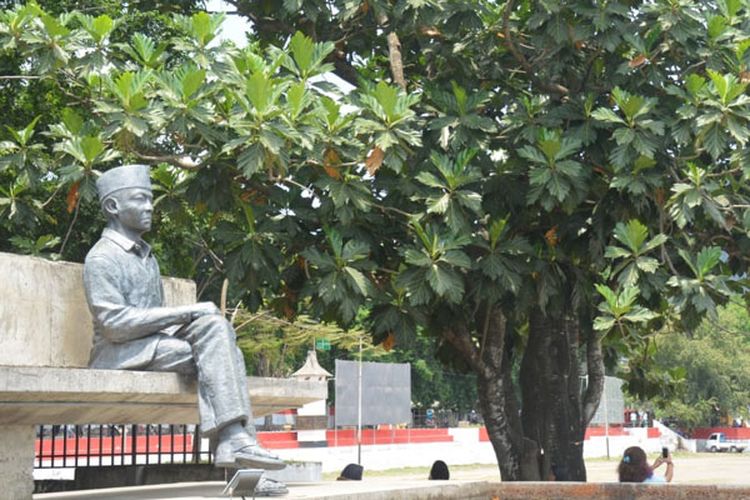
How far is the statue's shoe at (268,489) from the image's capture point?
6609 mm

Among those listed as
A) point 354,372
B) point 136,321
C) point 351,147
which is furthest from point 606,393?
point 136,321

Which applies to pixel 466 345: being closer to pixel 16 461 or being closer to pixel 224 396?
pixel 224 396

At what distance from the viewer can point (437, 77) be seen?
11.8 metres

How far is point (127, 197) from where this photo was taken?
6.71 m

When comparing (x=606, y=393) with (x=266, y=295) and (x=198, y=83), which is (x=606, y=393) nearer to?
(x=266, y=295)

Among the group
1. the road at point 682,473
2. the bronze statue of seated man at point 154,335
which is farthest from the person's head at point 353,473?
the road at point 682,473

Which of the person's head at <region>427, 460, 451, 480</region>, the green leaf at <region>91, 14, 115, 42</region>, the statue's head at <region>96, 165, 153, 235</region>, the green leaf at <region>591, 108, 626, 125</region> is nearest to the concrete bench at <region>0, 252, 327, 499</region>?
the statue's head at <region>96, 165, 153, 235</region>

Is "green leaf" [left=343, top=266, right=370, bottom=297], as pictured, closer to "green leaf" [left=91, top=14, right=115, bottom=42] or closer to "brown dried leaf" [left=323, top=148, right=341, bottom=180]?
"brown dried leaf" [left=323, top=148, right=341, bottom=180]

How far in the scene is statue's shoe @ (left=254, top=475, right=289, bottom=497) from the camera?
260 inches

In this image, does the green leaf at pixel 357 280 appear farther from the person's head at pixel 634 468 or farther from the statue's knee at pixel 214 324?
the statue's knee at pixel 214 324

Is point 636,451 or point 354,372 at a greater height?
point 354,372

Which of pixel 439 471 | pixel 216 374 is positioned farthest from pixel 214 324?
pixel 439 471

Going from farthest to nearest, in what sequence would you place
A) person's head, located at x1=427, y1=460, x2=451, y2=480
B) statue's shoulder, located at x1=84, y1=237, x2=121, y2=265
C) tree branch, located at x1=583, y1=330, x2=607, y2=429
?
tree branch, located at x1=583, y1=330, x2=607, y2=429, person's head, located at x1=427, y1=460, x2=451, y2=480, statue's shoulder, located at x1=84, y1=237, x2=121, y2=265

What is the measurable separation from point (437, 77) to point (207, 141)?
290cm
